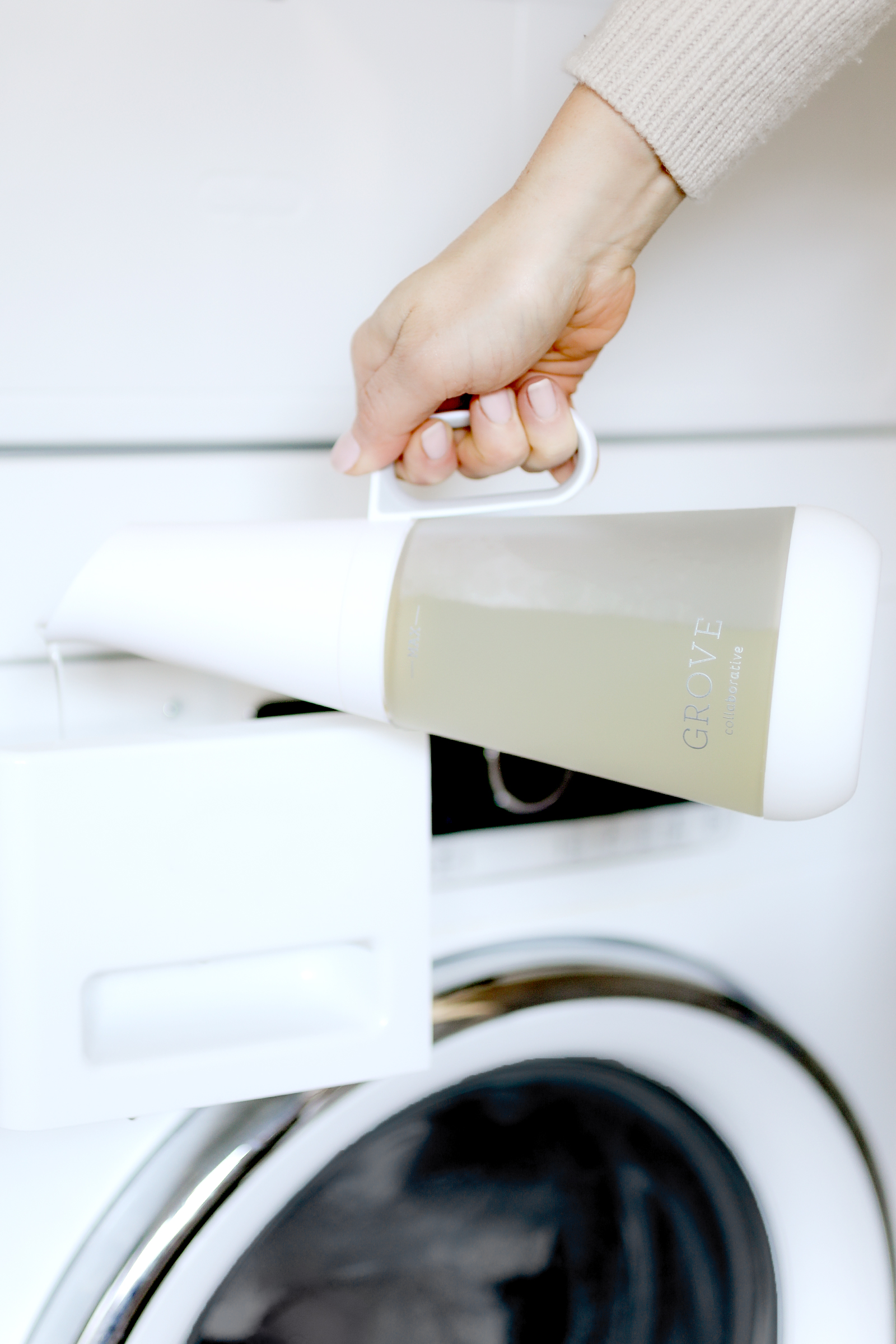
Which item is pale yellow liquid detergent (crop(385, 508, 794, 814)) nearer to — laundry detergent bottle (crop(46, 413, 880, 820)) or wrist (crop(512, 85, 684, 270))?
laundry detergent bottle (crop(46, 413, 880, 820))

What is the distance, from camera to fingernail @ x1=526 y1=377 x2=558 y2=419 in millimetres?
420

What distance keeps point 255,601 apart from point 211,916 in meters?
0.13

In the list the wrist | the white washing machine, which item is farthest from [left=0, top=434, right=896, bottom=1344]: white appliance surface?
the wrist

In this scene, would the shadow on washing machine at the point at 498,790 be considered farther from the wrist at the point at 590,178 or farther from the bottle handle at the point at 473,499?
the wrist at the point at 590,178

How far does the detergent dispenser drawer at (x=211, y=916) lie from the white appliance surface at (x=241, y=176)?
137 millimetres

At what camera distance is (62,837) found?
0.39 m

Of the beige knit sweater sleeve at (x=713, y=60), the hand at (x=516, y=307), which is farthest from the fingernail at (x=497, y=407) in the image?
the beige knit sweater sleeve at (x=713, y=60)

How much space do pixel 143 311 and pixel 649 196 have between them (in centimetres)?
21

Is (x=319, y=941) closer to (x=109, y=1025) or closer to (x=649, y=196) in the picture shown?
(x=109, y=1025)

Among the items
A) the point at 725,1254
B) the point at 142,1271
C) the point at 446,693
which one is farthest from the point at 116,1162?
the point at 725,1254

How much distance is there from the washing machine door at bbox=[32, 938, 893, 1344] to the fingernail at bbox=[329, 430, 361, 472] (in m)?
0.24

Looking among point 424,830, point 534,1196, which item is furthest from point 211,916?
point 534,1196

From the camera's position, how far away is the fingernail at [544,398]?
42 centimetres

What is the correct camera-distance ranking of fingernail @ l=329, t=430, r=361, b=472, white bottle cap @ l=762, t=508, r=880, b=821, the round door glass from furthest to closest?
the round door glass < fingernail @ l=329, t=430, r=361, b=472 < white bottle cap @ l=762, t=508, r=880, b=821
